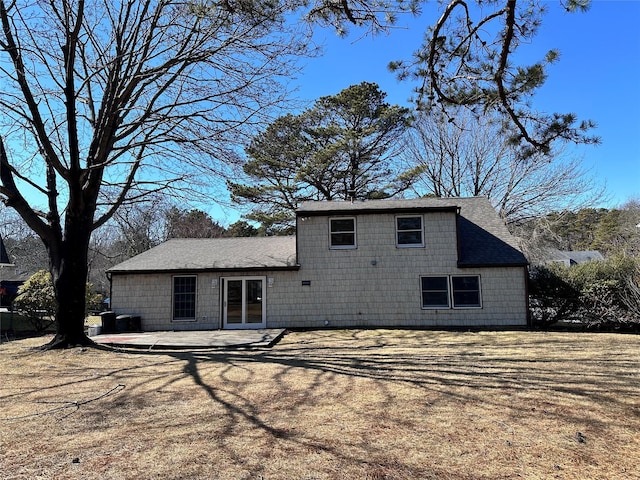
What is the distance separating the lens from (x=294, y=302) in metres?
15.5

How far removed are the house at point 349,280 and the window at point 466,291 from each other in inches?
1.3

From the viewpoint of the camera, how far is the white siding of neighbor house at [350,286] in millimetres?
15078

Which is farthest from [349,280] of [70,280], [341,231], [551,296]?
[70,280]

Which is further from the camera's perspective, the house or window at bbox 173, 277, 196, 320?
window at bbox 173, 277, 196, 320

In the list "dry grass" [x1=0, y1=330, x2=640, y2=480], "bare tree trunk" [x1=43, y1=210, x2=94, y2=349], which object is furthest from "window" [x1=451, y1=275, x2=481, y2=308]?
"bare tree trunk" [x1=43, y1=210, x2=94, y2=349]

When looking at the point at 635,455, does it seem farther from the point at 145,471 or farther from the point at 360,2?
the point at 360,2

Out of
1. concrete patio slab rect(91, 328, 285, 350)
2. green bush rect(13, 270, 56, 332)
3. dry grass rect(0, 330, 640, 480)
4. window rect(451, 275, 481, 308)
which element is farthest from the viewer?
window rect(451, 275, 481, 308)

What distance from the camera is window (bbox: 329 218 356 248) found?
15609mm

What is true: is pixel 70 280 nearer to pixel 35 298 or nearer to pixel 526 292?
pixel 35 298

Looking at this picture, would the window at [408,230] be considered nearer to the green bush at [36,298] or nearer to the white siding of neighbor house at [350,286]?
the white siding of neighbor house at [350,286]

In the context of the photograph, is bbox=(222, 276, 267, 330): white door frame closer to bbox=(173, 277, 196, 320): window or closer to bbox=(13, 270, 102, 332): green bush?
bbox=(173, 277, 196, 320): window

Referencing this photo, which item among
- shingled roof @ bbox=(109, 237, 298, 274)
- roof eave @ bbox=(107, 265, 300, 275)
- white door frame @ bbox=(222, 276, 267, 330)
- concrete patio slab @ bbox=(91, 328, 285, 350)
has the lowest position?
concrete patio slab @ bbox=(91, 328, 285, 350)

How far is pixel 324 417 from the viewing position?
4.86 meters

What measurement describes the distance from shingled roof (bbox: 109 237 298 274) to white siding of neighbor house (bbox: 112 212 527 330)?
1.22 ft
